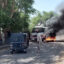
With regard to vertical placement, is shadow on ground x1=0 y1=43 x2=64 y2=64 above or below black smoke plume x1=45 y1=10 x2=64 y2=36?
below

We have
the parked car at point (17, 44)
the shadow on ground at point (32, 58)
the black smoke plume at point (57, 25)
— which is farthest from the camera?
the parked car at point (17, 44)

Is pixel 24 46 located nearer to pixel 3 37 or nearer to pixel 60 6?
pixel 3 37

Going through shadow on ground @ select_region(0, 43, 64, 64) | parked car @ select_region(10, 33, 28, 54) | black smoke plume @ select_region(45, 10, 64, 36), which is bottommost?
shadow on ground @ select_region(0, 43, 64, 64)

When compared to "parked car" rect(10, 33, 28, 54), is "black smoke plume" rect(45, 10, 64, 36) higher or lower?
higher

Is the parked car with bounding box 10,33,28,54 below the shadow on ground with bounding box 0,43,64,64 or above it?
above

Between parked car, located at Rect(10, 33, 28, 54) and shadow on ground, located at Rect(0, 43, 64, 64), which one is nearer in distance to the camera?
shadow on ground, located at Rect(0, 43, 64, 64)

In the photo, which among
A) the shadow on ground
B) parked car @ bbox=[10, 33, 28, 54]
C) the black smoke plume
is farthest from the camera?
parked car @ bbox=[10, 33, 28, 54]

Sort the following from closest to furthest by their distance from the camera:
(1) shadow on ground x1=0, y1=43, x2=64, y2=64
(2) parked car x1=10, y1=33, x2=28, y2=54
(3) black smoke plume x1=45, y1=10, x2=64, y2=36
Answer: (3) black smoke plume x1=45, y1=10, x2=64, y2=36 → (1) shadow on ground x1=0, y1=43, x2=64, y2=64 → (2) parked car x1=10, y1=33, x2=28, y2=54

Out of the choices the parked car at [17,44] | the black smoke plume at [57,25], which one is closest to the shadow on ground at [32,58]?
the parked car at [17,44]

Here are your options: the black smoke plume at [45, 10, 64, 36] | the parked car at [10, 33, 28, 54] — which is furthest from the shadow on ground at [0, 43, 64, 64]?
the black smoke plume at [45, 10, 64, 36]

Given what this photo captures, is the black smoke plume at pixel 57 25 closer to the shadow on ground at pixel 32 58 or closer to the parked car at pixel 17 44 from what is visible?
the shadow on ground at pixel 32 58

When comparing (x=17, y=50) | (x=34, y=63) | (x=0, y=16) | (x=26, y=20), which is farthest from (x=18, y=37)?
(x=26, y=20)

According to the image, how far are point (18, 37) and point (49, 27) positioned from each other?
21.0 meters

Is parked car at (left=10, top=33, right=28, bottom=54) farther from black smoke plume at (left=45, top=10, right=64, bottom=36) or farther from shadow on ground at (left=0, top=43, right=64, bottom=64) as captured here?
black smoke plume at (left=45, top=10, right=64, bottom=36)
